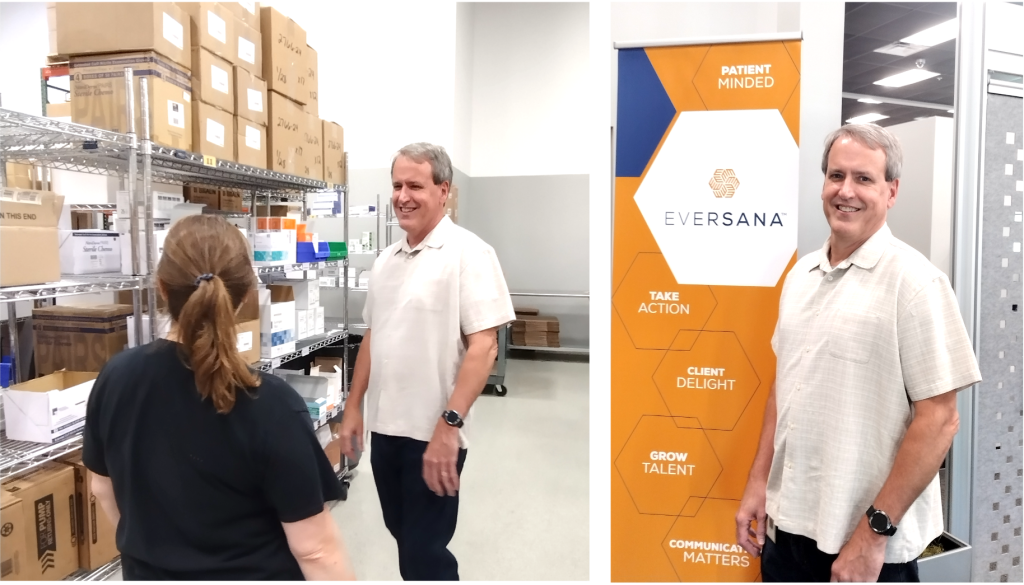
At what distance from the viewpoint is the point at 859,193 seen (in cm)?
122

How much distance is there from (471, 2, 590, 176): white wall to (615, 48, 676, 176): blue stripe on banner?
53cm

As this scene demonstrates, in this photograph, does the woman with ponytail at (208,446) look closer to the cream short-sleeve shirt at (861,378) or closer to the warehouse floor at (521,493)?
the warehouse floor at (521,493)

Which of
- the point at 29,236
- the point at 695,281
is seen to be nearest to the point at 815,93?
the point at 695,281

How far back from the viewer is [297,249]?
105 centimetres

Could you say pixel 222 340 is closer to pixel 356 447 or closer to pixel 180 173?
pixel 356 447

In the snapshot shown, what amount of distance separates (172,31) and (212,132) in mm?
211

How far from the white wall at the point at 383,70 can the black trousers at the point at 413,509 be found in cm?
61

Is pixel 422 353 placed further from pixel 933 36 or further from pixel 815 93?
pixel 933 36

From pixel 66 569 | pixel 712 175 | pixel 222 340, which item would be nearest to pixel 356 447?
pixel 222 340

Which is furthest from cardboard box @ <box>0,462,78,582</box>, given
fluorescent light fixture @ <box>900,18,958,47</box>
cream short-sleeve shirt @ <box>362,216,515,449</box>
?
fluorescent light fixture @ <box>900,18,958,47</box>

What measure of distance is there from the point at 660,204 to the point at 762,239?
1.13ft

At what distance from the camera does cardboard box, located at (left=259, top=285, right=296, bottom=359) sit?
0.92 meters

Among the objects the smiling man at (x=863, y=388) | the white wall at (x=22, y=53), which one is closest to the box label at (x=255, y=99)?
the white wall at (x=22, y=53)

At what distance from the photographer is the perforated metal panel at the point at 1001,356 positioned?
1.64 m
